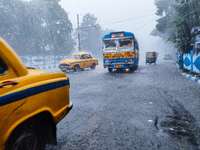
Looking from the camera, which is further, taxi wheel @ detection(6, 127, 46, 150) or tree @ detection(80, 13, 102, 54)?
tree @ detection(80, 13, 102, 54)

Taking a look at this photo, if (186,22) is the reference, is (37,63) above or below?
below

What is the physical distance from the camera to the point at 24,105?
6.87 feet

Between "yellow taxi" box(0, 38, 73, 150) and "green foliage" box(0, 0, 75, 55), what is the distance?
39.8 metres

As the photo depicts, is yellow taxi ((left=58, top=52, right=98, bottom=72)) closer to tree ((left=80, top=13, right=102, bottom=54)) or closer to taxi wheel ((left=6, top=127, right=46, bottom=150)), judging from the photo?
taxi wheel ((left=6, top=127, right=46, bottom=150))

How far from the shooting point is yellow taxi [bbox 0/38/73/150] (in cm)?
191

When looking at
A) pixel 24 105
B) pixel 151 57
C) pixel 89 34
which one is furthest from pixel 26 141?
pixel 89 34

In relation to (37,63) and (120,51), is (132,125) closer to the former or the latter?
(120,51)

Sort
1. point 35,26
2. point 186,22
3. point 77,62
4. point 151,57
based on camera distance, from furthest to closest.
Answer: point 35,26 < point 151,57 < point 77,62 < point 186,22

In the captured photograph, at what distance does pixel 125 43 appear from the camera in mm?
15633

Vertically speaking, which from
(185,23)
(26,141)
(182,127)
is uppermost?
(185,23)

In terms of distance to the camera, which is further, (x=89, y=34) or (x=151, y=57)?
(x=89, y=34)

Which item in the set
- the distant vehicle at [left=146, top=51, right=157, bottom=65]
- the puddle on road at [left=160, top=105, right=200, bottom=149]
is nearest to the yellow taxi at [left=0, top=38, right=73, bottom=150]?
the puddle on road at [left=160, top=105, right=200, bottom=149]

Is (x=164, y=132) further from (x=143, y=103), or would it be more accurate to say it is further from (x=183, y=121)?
(x=143, y=103)

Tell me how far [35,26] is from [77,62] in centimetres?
3132
